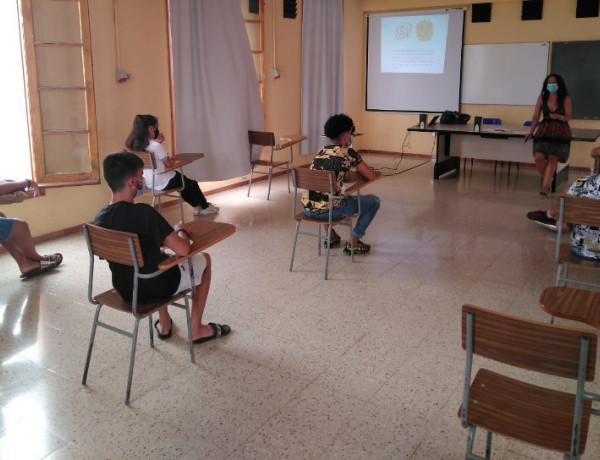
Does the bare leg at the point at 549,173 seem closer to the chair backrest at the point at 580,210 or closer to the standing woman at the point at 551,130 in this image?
the standing woman at the point at 551,130

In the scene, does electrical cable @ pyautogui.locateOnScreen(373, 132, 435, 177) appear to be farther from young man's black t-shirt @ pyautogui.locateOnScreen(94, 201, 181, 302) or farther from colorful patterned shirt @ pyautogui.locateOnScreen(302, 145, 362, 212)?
young man's black t-shirt @ pyautogui.locateOnScreen(94, 201, 181, 302)

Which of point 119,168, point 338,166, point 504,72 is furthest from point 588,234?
point 504,72

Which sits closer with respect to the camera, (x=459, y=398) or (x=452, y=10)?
(x=459, y=398)

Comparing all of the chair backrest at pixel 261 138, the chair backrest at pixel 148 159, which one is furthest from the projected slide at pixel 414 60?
the chair backrest at pixel 148 159

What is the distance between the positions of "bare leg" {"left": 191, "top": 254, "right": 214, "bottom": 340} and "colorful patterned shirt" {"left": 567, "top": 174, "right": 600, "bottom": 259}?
2.07 meters

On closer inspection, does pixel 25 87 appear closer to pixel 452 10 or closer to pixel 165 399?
pixel 165 399

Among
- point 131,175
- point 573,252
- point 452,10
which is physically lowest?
point 573,252

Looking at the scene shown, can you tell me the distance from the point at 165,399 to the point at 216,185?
4627 millimetres

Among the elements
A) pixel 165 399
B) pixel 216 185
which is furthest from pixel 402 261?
pixel 216 185

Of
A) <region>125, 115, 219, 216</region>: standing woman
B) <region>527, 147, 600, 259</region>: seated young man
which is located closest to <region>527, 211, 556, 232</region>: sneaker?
<region>527, 147, 600, 259</region>: seated young man

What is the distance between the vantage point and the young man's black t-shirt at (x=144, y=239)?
8.46 ft

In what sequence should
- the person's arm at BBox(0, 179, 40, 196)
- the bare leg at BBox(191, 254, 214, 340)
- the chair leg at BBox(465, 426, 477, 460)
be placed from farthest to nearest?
the person's arm at BBox(0, 179, 40, 196)
the bare leg at BBox(191, 254, 214, 340)
the chair leg at BBox(465, 426, 477, 460)

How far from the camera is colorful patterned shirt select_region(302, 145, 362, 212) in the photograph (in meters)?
4.24

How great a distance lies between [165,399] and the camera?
270 cm
